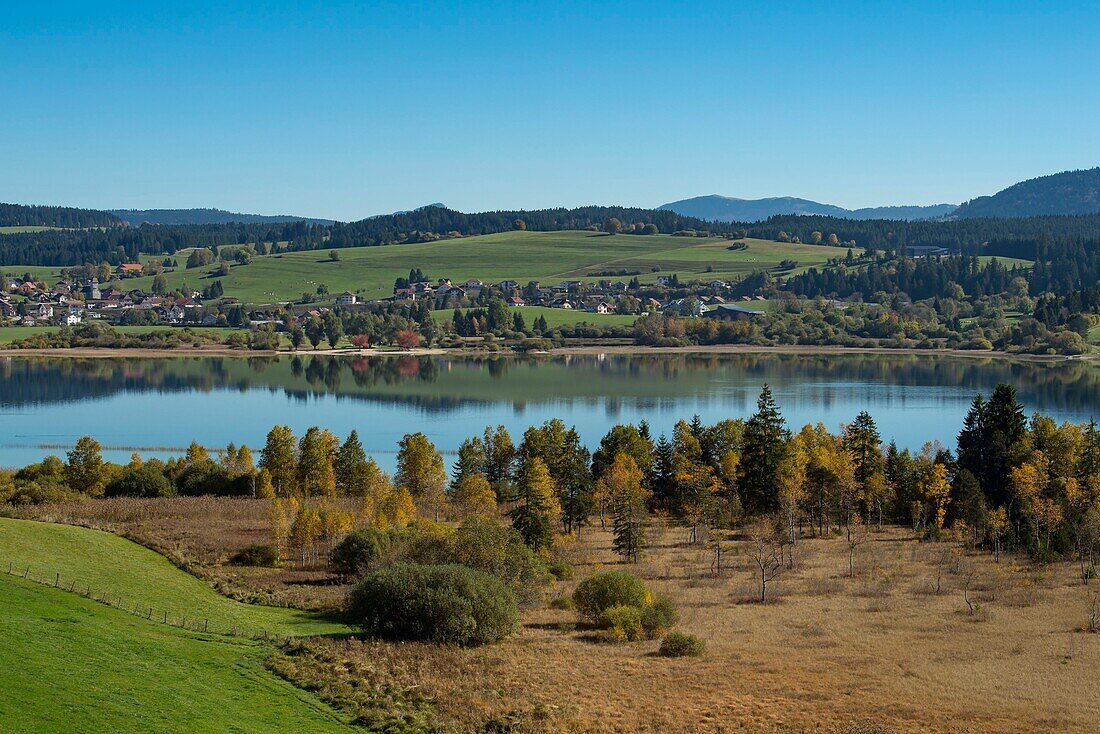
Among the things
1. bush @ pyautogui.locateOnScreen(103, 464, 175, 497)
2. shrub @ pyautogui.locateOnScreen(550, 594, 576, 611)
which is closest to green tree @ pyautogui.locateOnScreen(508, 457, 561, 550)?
shrub @ pyautogui.locateOnScreen(550, 594, 576, 611)

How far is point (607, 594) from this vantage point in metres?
29.2

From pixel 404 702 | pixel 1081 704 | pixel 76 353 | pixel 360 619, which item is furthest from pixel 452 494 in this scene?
pixel 76 353

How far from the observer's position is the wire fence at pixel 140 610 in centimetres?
2442

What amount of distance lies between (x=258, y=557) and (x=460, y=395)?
54785mm

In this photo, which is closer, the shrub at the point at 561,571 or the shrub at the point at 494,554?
the shrub at the point at 494,554

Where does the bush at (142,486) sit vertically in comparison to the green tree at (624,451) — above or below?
below

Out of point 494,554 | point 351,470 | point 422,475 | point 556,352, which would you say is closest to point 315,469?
point 351,470

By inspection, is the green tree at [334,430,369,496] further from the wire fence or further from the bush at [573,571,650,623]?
the wire fence

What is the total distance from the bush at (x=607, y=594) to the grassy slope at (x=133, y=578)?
6571 millimetres

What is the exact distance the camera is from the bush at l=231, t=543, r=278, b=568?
34781mm

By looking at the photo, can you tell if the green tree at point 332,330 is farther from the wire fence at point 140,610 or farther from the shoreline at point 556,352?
the wire fence at point 140,610

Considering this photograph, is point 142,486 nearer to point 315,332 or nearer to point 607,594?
point 607,594

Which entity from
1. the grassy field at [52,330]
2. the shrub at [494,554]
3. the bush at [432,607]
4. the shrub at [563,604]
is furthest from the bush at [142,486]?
the grassy field at [52,330]

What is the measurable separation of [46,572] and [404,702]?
34.1 ft
